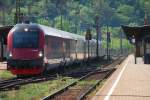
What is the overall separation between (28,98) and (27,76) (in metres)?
14.2

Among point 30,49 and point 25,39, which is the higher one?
point 25,39

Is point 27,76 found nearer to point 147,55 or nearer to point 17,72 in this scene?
point 17,72

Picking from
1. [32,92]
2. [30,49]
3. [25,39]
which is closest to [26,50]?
[30,49]

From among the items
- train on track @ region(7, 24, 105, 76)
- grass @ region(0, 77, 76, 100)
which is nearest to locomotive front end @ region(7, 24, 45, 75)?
train on track @ region(7, 24, 105, 76)

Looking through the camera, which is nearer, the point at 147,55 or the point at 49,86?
the point at 49,86

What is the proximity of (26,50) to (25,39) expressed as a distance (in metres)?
0.79

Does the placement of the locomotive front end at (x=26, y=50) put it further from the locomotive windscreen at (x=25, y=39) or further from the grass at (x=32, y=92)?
the grass at (x=32, y=92)

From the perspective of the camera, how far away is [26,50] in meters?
30.6

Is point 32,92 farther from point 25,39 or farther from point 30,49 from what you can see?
point 25,39

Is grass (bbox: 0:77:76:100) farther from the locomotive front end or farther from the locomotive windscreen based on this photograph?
the locomotive windscreen

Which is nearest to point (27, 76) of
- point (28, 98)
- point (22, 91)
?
point (22, 91)

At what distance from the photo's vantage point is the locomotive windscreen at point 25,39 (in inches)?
1210

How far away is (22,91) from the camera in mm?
22406

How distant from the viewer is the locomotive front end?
30078 millimetres
